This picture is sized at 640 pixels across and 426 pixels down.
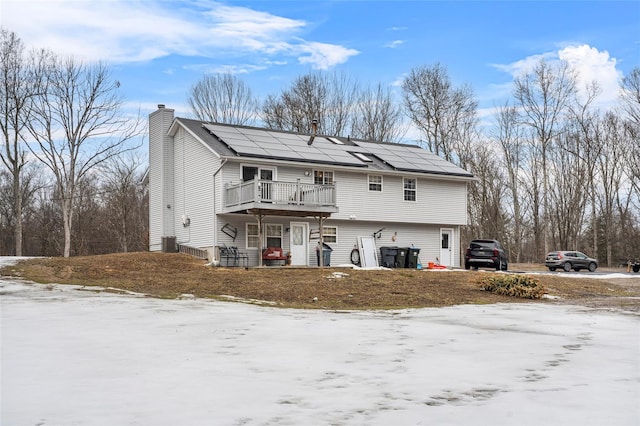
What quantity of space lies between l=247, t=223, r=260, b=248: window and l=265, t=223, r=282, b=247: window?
44 cm

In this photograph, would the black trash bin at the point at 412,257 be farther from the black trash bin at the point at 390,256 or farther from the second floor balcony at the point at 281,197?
the second floor balcony at the point at 281,197

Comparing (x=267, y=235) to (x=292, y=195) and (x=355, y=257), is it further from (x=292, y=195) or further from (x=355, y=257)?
(x=355, y=257)

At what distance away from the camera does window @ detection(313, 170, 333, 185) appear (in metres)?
29.7

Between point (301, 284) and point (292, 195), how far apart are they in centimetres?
827

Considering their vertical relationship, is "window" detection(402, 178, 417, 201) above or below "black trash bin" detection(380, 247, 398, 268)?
above

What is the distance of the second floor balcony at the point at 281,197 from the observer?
25359mm

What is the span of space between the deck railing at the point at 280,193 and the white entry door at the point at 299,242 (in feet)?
8.35

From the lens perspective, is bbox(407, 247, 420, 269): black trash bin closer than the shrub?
No

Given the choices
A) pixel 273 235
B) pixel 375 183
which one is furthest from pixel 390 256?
pixel 273 235

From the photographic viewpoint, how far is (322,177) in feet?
97.9

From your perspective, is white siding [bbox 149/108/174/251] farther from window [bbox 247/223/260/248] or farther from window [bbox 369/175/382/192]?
window [bbox 369/175/382/192]

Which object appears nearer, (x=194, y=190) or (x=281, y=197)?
(x=281, y=197)

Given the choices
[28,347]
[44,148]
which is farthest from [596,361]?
[44,148]

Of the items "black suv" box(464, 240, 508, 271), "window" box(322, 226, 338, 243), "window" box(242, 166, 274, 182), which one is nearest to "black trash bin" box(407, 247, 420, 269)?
"black suv" box(464, 240, 508, 271)
